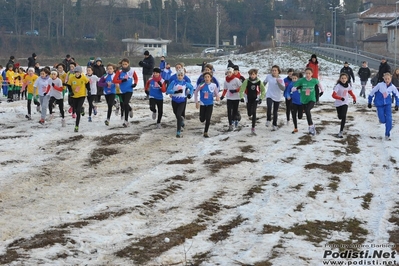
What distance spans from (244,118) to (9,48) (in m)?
76.7

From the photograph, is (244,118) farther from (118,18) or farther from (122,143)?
(118,18)

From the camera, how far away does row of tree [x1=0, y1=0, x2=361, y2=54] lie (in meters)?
99.5

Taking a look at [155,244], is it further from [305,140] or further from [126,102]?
[126,102]

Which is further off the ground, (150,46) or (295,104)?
(150,46)

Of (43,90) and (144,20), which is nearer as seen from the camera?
(43,90)

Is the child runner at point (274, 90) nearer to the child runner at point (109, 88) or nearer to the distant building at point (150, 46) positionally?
the child runner at point (109, 88)

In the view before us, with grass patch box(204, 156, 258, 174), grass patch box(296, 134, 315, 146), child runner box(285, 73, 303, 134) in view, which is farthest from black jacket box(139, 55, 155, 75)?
grass patch box(204, 156, 258, 174)

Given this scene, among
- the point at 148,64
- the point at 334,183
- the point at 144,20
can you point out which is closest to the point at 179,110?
the point at 334,183

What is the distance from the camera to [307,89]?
17219 mm

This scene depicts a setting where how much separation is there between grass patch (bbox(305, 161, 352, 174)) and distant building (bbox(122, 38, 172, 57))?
80378mm

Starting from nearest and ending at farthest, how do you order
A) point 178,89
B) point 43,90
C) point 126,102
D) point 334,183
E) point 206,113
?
point 334,183 < point 178,89 < point 206,113 < point 126,102 < point 43,90

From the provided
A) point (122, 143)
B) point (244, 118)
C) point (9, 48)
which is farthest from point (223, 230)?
point (9, 48)

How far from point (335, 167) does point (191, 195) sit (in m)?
3.77

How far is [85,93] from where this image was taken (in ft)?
57.7
